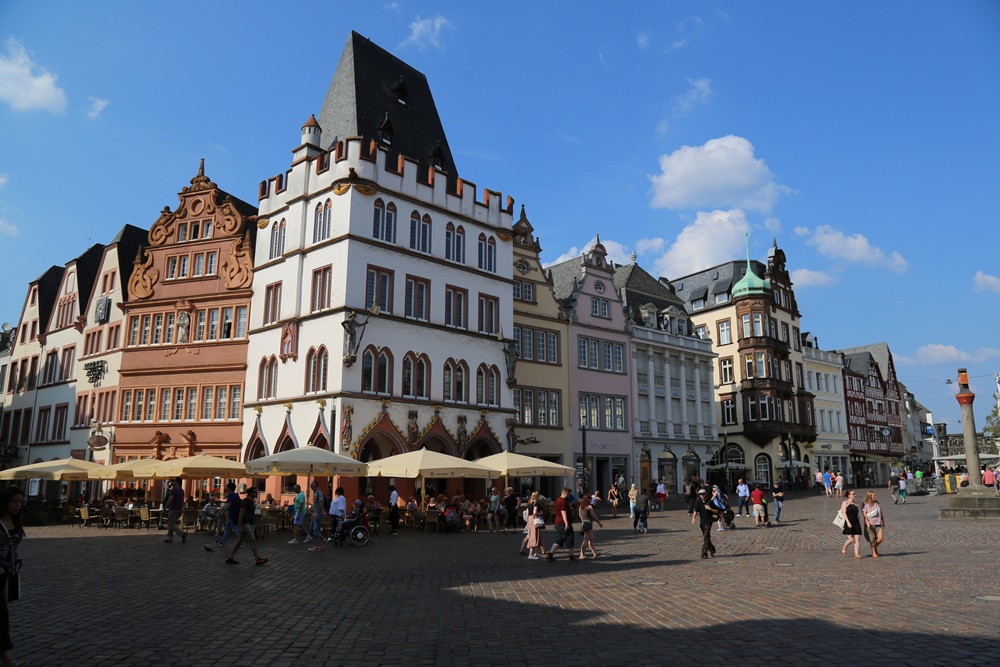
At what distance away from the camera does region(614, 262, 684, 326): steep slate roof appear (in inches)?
2052

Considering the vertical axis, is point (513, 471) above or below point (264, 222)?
below

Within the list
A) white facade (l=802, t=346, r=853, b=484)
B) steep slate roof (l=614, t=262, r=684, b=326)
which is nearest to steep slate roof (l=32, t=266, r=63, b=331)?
steep slate roof (l=614, t=262, r=684, b=326)

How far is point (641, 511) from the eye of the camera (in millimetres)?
24688

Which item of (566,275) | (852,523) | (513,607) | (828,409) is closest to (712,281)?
(828,409)

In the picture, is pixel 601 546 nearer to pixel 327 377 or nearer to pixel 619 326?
pixel 327 377

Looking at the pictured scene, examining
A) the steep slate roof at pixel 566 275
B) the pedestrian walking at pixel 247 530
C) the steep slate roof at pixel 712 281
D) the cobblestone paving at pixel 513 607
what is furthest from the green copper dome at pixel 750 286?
the pedestrian walking at pixel 247 530

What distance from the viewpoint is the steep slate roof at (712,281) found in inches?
2586

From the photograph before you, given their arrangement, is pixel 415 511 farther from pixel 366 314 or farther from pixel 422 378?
→ pixel 366 314

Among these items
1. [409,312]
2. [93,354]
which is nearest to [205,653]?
[409,312]

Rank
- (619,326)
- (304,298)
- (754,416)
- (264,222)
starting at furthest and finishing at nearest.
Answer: (754,416)
(619,326)
(264,222)
(304,298)

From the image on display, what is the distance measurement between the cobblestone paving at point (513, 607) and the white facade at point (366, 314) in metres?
12.6

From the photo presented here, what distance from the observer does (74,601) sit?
11.8 metres

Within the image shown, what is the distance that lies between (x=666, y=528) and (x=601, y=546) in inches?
268

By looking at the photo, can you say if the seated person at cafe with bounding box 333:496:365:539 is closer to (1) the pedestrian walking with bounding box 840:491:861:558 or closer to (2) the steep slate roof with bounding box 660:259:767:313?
(1) the pedestrian walking with bounding box 840:491:861:558
